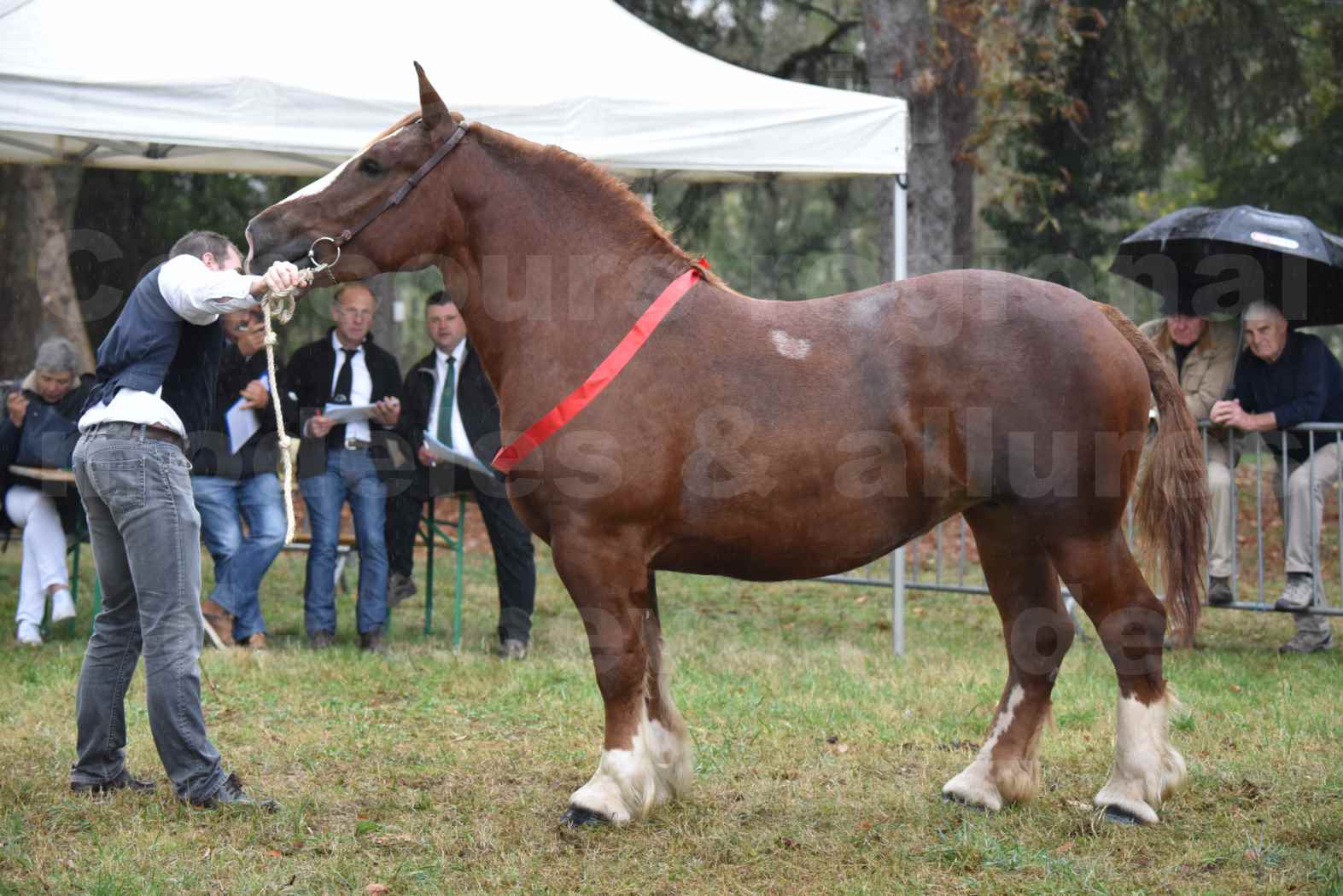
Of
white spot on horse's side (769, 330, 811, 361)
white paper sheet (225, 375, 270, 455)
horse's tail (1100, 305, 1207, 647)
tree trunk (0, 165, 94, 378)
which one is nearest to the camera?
white spot on horse's side (769, 330, 811, 361)

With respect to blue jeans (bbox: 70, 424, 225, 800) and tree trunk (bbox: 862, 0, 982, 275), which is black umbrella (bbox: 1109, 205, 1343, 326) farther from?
blue jeans (bbox: 70, 424, 225, 800)

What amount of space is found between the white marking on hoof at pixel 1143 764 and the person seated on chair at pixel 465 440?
11.9 feet

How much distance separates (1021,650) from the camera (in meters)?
4.23

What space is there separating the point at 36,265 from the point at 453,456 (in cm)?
761

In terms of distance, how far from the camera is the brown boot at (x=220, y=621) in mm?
7043

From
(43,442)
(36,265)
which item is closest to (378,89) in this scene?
(43,442)

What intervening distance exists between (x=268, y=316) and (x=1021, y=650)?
8.84ft

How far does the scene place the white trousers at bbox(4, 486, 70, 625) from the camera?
7129 millimetres

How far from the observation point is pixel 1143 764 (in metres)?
3.96

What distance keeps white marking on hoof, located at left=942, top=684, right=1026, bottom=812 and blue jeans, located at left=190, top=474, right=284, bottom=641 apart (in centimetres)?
424

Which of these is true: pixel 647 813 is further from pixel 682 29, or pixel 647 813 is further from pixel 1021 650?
pixel 682 29

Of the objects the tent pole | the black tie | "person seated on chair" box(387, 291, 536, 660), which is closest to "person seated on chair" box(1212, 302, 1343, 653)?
the tent pole

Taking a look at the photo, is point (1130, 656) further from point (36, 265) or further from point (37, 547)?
point (36, 265)

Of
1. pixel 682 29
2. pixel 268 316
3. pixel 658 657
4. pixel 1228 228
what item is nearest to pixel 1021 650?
pixel 658 657
